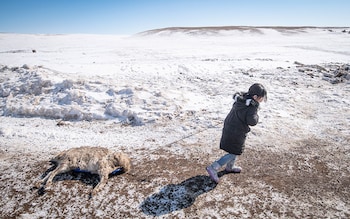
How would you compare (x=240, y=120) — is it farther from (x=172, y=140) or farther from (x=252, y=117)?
(x=172, y=140)

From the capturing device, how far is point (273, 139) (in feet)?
20.2

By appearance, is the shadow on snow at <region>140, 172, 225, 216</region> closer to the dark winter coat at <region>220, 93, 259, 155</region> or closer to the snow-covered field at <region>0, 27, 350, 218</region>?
the snow-covered field at <region>0, 27, 350, 218</region>

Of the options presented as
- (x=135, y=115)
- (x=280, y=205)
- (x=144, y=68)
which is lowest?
(x=280, y=205)

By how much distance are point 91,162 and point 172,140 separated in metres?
2.14

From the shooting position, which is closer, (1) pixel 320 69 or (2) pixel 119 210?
(2) pixel 119 210

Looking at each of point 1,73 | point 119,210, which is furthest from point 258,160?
point 1,73

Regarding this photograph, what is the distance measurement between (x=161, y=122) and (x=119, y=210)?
367 centimetres

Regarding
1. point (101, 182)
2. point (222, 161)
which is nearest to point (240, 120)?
point (222, 161)

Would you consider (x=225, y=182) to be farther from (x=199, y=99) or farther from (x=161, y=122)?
(x=199, y=99)

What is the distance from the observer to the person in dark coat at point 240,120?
4051 mm

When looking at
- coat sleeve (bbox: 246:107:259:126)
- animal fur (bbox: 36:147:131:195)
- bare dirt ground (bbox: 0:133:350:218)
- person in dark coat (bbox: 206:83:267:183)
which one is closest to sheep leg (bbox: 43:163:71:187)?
animal fur (bbox: 36:147:131:195)

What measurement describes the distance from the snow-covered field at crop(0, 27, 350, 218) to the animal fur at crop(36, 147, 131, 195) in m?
0.16

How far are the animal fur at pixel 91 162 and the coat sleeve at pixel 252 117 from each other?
248cm

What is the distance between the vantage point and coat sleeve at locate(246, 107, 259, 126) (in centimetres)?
402
